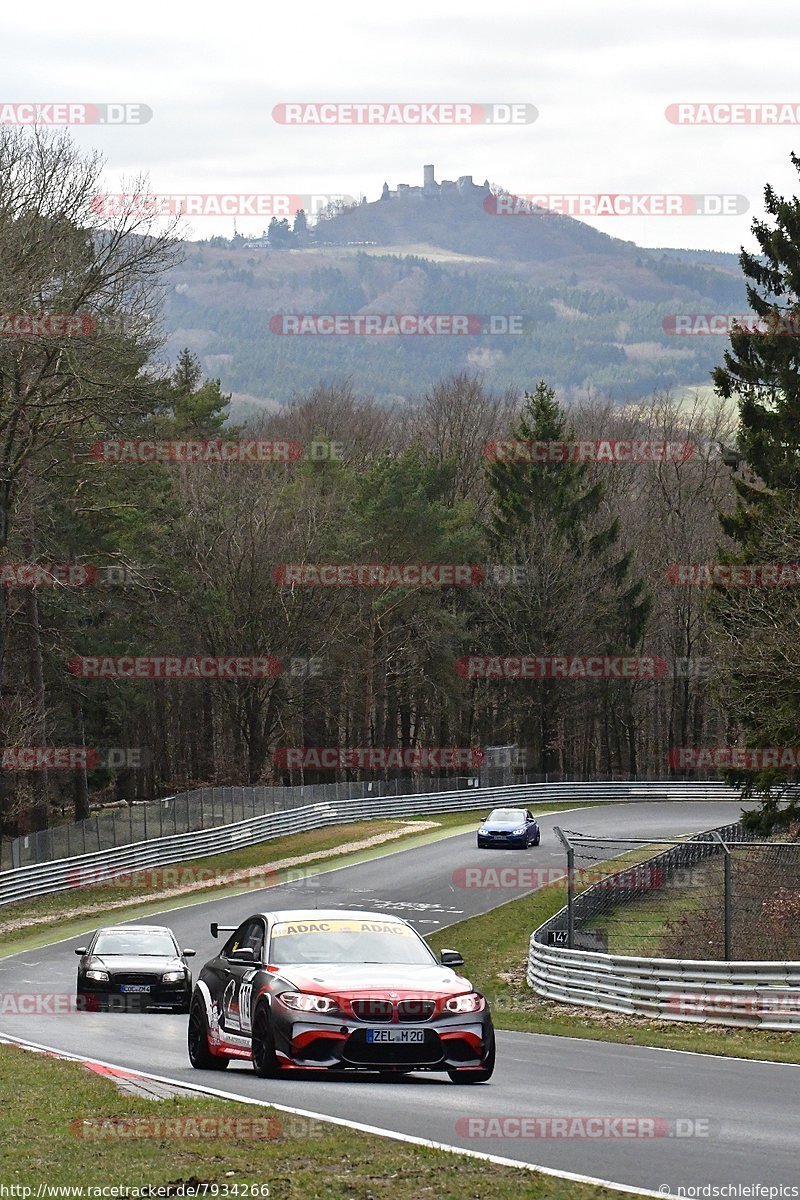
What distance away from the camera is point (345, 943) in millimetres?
13273

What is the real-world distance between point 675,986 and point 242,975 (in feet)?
30.0

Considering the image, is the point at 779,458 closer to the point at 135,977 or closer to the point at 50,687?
the point at 135,977

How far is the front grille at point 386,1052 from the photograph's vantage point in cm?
1186

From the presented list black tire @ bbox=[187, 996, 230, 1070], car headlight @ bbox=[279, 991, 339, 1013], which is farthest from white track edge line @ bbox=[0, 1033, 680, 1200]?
car headlight @ bbox=[279, 991, 339, 1013]

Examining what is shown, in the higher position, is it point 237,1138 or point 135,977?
point 237,1138

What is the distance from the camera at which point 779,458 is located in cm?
3869

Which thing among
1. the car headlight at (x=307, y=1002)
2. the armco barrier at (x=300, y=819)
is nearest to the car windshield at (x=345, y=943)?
the car headlight at (x=307, y=1002)

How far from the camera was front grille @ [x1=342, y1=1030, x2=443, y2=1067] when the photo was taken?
1186cm

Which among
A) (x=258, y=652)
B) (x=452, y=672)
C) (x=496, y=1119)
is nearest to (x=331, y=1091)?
(x=496, y=1119)

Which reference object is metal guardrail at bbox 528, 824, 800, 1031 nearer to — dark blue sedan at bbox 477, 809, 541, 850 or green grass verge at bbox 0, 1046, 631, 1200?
green grass verge at bbox 0, 1046, 631, 1200

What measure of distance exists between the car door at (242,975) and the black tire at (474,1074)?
170 cm

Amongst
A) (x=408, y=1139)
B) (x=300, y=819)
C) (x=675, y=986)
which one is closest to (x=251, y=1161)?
(x=408, y=1139)

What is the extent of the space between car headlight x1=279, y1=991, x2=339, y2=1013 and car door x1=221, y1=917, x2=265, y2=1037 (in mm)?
661

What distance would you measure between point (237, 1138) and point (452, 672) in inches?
2570
